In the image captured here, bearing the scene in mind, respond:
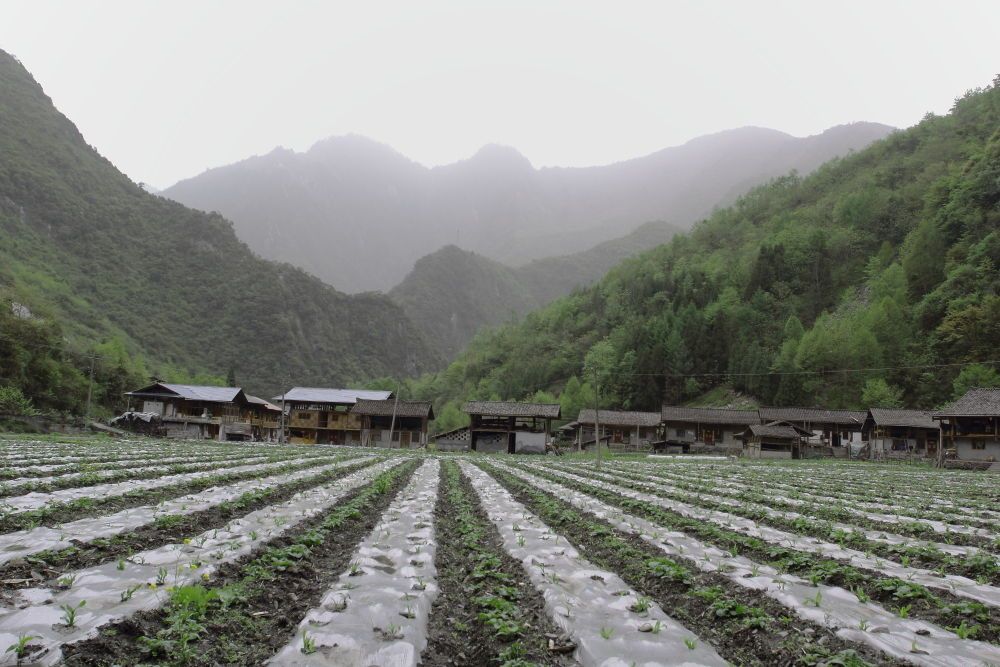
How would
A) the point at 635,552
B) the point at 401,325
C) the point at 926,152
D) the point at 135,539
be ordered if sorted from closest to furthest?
the point at 135,539 → the point at 635,552 → the point at 926,152 → the point at 401,325

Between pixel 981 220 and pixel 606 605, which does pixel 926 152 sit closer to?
pixel 981 220

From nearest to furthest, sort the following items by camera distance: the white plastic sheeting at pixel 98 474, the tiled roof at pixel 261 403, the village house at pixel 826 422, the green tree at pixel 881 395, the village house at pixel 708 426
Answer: the white plastic sheeting at pixel 98 474 < the green tree at pixel 881 395 < the village house at pixel 826 422 < the village house at pixel 708 426 < the tiled roof at pixel 261 403

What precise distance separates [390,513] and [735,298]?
99.4 m

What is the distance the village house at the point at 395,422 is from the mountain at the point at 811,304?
1042 inches

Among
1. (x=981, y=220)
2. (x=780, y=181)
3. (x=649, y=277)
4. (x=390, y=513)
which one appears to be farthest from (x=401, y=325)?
(x=390, y=513)

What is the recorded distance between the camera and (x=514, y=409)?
60719 mm

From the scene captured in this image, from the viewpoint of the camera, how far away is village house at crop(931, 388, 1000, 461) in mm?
40875

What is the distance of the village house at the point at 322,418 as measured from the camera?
70.2 metres

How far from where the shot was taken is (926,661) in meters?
4.09

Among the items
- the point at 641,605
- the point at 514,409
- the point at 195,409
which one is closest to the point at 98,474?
the point at 641,605

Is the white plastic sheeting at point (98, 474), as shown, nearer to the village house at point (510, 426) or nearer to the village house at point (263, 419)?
the village house at point (510, 426)

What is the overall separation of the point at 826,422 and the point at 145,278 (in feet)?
371

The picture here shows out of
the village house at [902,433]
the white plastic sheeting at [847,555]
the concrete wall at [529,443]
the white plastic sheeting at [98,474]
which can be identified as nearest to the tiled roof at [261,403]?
the concrete wall at [529,443]

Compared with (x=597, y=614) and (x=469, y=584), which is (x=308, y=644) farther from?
(x=597, y=614)
